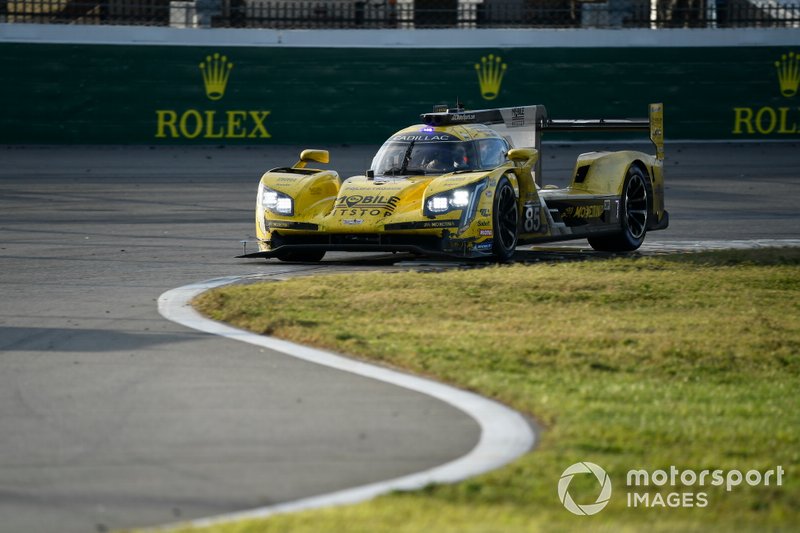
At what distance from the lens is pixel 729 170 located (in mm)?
23453

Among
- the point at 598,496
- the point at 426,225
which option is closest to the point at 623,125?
the point at 426,225

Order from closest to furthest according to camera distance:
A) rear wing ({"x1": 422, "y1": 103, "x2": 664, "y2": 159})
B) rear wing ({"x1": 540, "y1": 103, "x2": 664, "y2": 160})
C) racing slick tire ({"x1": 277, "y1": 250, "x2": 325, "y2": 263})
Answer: racing slick tire ({"x1": 277, "y1": 250, "x2": 325, "y2": 263})
rear wing ({"x1": 540, "y1": 103, "x2": 664, "y2": 160})
rear wing ({"x1": 422, "y1": 103, "x2": 664, "y2": 159})

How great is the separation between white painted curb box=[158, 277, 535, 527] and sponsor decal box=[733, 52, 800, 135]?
2108 centimetres

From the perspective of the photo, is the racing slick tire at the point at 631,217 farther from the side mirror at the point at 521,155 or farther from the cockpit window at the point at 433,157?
the cockpit window at the point at 433,157

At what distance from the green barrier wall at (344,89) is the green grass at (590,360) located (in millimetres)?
15945

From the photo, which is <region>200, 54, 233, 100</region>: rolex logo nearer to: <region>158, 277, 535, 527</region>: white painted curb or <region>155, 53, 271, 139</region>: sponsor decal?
<region>155, 53, 271, 139</region>: sponsor decal

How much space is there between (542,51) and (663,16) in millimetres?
3814

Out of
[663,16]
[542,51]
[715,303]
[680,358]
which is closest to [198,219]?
[715,303]

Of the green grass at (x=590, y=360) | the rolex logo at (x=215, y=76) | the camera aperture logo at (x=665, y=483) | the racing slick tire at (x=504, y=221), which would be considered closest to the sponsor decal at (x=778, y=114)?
the rolex logo at (x=215, y=76)

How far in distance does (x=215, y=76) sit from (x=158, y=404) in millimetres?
21274

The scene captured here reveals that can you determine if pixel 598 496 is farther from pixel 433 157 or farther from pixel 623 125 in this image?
pixel 623 125

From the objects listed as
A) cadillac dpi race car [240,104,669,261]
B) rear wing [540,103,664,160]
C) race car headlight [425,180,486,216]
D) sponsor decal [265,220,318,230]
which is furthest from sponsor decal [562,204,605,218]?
sponsor decal [265,220,318,230]

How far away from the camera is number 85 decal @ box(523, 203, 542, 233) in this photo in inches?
486

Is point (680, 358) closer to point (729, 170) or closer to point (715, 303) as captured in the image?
point (715, 303)
